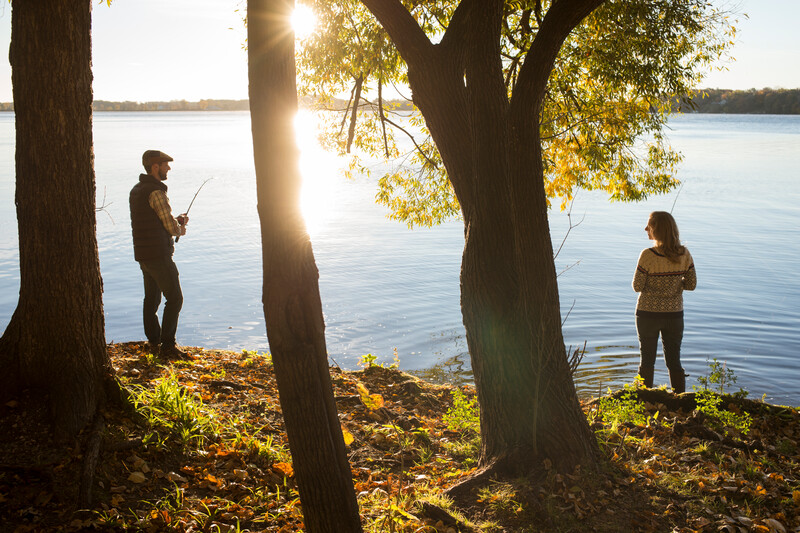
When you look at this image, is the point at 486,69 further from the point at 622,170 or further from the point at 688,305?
the point at 688,305

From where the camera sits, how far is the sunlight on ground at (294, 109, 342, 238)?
12188 mm

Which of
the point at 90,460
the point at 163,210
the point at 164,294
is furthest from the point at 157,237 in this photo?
the point at 90,460

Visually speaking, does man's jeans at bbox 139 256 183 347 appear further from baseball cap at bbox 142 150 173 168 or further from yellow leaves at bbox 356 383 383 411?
yellow leaves at bbox 356 383 383 411

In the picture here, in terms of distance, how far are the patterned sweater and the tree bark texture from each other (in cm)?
205

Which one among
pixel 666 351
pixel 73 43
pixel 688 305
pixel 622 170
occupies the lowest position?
pixel 688 305

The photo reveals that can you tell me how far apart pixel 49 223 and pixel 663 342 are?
6130 millimetres

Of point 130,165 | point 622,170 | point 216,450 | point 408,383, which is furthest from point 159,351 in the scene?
point 130,165

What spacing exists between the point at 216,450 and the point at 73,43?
332 cm

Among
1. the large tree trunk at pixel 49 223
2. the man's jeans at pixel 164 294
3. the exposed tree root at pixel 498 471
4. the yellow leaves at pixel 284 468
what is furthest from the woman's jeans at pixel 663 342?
the large tree trunk at pixel 49 223

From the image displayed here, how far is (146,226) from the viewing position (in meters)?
6.66

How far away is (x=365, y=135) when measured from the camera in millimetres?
11961

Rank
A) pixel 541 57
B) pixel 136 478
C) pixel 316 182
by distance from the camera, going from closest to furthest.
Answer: pixel 136 478
pixel 541 57
pixel 316 182

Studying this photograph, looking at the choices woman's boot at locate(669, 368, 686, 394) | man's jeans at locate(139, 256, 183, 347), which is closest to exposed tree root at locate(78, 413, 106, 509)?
man's jeans at locate(139, 256, 183, 347)

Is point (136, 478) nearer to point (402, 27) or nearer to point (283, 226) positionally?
point (283, 226)
